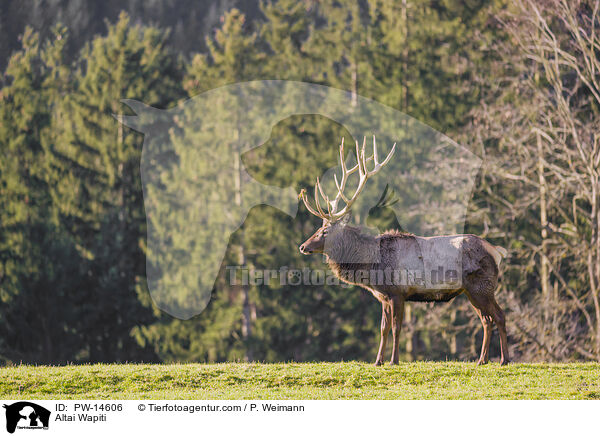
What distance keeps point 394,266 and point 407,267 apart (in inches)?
7.4

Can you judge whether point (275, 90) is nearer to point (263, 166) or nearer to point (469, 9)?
point (263, 166)

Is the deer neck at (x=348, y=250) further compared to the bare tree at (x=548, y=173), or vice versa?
the bare tree at (x=548, y=173)

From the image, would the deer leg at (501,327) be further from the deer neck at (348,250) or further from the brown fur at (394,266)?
the deer neck at (348,250)

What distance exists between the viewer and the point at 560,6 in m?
21.9

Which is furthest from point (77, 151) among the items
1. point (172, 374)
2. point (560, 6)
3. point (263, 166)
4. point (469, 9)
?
point (172, 374)

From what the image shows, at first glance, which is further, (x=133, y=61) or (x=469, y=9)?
→ (x=133, y=61)

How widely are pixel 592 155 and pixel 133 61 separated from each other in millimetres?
16416

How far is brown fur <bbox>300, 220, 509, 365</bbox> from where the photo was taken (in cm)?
1182

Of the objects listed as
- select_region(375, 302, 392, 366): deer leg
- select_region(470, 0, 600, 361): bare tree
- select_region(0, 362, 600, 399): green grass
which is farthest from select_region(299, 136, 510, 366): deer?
select_region(470, 0, 600, 361): bare tree

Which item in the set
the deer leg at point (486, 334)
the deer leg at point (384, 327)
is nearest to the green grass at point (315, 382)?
the deer leg at point (486, 334)

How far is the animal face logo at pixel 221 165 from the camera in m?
25.9
